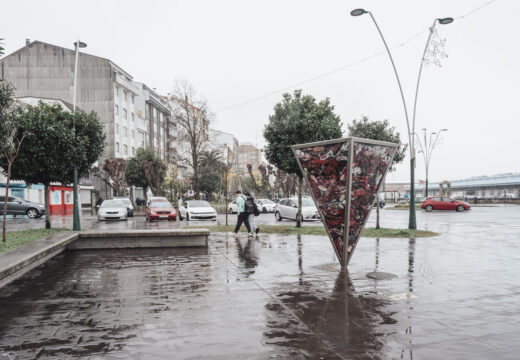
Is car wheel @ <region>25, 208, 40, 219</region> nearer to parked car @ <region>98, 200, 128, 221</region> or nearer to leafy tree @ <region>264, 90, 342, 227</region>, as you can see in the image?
parked car @ <region>98, 200, 128, 221</region>

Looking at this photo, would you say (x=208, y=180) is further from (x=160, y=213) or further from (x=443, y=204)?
(x=160, y=213)

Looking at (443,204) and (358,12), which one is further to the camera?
(443,204)

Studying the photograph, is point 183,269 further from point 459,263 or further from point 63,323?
point 459,263

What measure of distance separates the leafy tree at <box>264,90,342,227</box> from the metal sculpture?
28.3 ft

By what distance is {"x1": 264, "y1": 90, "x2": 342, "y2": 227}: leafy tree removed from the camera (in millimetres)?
16953

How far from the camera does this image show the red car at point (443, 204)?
36969 mm

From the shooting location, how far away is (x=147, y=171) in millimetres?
43219

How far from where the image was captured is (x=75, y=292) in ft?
21.2

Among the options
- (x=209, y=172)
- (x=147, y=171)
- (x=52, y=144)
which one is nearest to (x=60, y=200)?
(x=147, y=171)

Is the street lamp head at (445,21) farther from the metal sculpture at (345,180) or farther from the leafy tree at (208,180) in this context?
the leafy tree at (208,180)

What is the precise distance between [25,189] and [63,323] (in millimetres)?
34926

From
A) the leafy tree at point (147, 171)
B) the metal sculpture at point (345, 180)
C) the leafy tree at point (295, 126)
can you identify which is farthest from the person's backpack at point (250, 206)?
the leafy tree at point (147, 171)

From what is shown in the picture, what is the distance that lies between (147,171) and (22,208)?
15.2 m

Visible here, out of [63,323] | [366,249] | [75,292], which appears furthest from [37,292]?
[366,249]
